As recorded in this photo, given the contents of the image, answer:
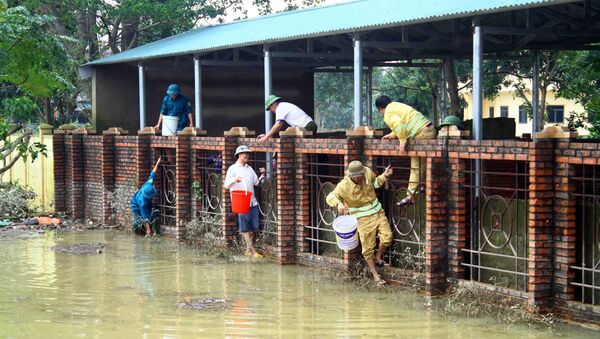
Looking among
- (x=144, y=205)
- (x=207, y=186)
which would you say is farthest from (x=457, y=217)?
(x=144, y=205)

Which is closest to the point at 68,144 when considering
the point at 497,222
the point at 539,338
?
the point at 497,222

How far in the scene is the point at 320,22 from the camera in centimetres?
1600

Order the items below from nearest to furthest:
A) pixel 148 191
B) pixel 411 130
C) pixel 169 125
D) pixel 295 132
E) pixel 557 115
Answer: pixel 411 130, pixel 295 132, pixel 148 191, pixel 169 125, pixel 557 115

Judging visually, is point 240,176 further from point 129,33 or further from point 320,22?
point 129,33

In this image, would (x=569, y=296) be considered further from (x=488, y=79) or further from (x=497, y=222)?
(x=488, y=79)

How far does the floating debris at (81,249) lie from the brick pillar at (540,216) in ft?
26.1

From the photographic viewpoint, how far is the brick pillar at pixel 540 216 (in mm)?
9016

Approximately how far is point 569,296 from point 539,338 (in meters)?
0.74

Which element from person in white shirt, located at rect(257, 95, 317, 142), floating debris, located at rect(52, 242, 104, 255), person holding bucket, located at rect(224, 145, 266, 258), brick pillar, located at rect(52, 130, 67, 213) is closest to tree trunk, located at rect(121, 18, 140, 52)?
brick pillar, located at rect(52, 130, 67, 213)

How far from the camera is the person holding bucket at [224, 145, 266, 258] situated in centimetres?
1343

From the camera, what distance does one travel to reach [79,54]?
2923 cm

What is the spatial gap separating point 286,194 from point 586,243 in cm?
508

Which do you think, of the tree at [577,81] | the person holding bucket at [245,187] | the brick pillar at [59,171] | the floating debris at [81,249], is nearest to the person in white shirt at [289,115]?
the person holding bucket at [245,187]

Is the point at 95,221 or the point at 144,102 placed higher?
the point at 144,102
